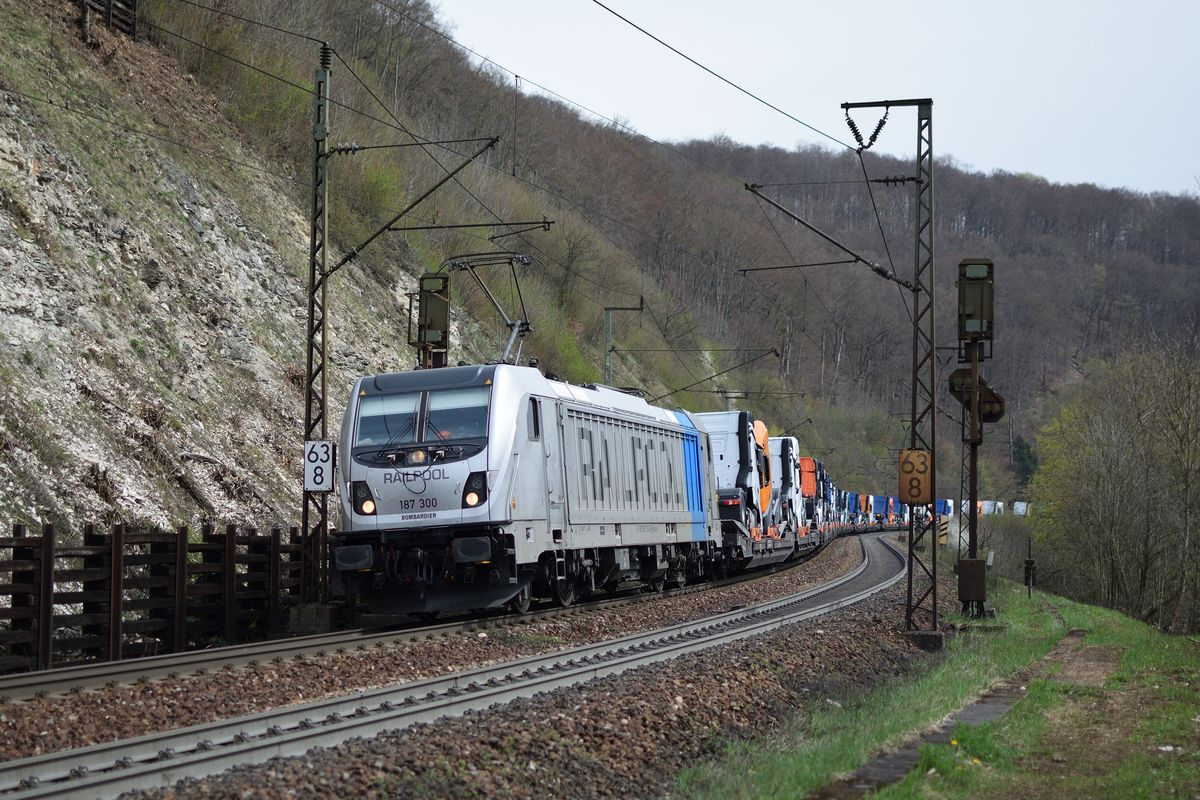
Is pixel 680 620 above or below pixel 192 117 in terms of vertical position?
below

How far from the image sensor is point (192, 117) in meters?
34.6

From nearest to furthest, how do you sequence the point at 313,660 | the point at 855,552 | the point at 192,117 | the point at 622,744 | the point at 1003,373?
1. the point at 622,744
2. the point at 313,660
3. the point at 192,117
4. the point at 855,552
5. the point at 1003,373

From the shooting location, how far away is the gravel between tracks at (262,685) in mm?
9609

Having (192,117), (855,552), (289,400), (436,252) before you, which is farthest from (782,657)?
(855,552)

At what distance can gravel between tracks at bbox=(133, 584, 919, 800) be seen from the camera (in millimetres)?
7695

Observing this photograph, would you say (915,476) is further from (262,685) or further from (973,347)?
(262,685)

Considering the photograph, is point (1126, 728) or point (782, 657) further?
point (782, 657)

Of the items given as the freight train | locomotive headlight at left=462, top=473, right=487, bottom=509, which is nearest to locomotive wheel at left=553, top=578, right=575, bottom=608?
the freight train

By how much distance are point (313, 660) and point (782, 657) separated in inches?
213

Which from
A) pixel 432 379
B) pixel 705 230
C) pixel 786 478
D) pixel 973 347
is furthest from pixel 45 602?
pixel 705 230

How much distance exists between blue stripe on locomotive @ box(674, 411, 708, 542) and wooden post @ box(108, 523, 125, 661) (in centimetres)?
1440

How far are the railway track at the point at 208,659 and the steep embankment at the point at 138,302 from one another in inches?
233

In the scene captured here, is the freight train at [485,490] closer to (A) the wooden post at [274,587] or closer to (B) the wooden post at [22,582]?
(A) the wooden post at [274,587]

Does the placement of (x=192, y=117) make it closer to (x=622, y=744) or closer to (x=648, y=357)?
(x=622, y=744)
